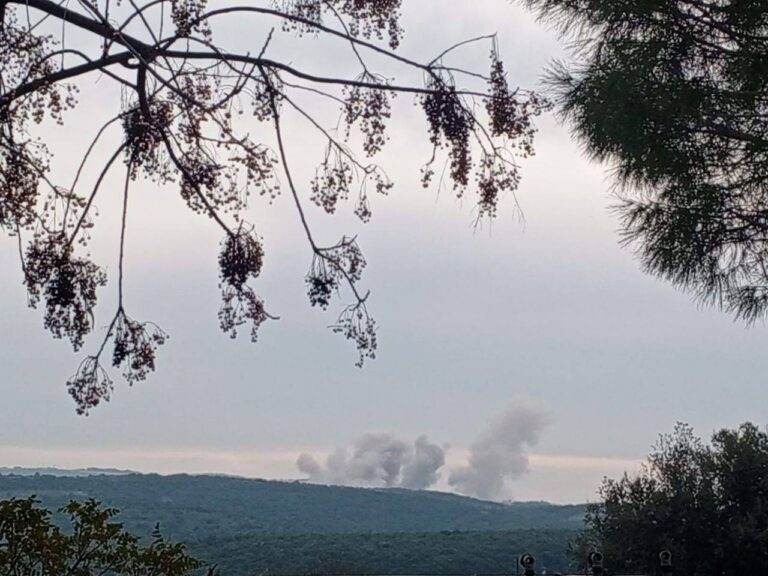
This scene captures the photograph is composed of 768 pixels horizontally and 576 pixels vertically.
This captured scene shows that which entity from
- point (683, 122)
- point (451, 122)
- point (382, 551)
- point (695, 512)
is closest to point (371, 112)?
point (451, 122)

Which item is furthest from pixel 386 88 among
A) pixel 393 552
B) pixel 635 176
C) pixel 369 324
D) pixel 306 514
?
pixel 306 514

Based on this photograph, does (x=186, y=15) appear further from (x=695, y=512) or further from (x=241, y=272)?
(x=695, y=512)

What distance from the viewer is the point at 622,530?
1418cm

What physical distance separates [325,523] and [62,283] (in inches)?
447

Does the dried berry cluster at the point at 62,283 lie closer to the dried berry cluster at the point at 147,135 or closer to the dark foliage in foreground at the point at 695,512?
the dried berry cluster at the point at 147,135

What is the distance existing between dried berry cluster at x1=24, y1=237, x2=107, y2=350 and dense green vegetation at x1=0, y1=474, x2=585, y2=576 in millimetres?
3896

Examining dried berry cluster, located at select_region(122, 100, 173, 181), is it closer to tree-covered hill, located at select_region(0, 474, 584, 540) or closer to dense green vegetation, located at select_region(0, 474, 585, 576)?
dense green vegetation, located at select_region(0, 474, 585, 576)

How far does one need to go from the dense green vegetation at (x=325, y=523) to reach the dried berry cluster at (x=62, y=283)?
12.8 ft

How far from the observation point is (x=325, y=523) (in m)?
14.6

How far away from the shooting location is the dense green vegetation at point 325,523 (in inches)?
372

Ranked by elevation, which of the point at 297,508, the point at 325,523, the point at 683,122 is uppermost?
the point at 683,122

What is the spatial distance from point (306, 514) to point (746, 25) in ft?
30.8

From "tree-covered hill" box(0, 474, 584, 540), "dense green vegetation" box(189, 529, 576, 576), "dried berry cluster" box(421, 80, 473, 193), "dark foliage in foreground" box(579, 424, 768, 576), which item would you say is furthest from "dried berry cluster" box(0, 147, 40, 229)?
"dark foliage in foreground" box(579, 424, 768, 576)

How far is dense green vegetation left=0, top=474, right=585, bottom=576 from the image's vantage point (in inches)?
372
